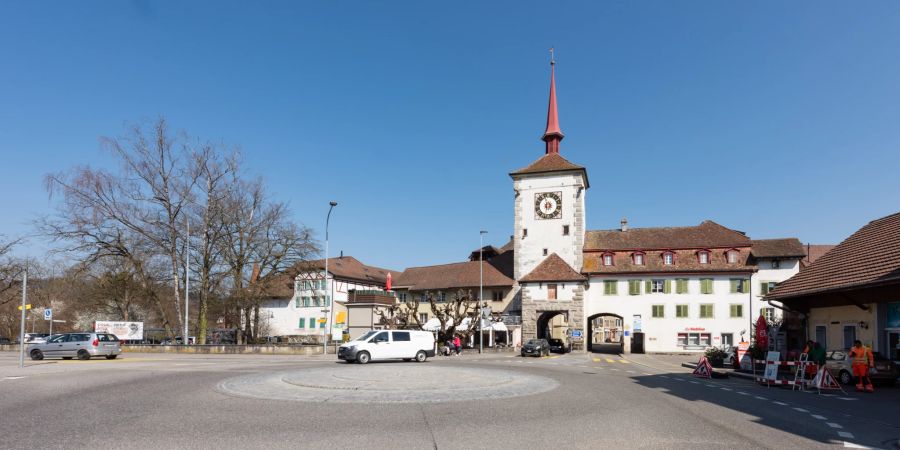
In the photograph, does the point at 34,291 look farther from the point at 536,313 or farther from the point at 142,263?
the point at 536,313

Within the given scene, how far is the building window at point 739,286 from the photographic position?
51312 mm

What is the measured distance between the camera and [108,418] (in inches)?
450

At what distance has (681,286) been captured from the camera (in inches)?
2092

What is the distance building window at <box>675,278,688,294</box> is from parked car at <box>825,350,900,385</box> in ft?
100

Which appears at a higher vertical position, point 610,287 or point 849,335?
point 610,287

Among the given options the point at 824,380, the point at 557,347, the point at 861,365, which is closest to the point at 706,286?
the point at 557,347

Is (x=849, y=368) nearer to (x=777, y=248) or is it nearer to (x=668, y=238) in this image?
(x=777, y=248)

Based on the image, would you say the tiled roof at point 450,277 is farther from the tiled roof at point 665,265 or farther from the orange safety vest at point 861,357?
the orange safety vest at point 861,357

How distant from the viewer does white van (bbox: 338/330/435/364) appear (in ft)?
97.4

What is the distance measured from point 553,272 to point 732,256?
1586cm

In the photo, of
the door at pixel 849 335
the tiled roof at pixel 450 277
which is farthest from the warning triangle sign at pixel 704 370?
the tiled roof at pixel 450 277

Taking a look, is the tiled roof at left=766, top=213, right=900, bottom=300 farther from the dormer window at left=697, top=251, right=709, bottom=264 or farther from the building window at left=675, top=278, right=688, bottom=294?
the dormer window at left=697, top=251, right=709, bottom=264

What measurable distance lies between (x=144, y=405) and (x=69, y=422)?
93.9 inches

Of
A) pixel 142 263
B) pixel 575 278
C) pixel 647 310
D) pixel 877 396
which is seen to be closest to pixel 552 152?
pixel 575 278
